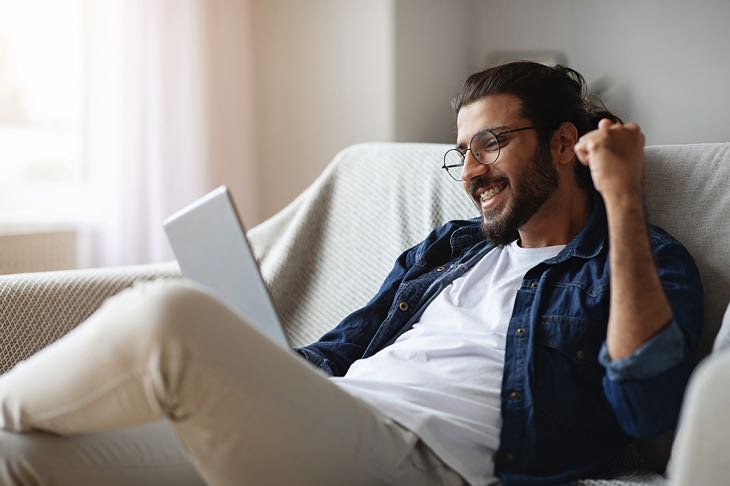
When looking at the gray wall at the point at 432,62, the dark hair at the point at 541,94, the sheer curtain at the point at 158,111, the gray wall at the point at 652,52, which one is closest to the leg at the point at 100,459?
the dark hair at the point at 541,94

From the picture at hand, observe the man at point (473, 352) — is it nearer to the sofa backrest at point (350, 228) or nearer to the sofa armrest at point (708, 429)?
the sofa backrest at point (350, 228)

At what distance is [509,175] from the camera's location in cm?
158

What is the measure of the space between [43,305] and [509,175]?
0.89 metres

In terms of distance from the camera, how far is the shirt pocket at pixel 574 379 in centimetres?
133

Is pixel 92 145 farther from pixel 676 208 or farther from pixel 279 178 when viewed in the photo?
pixel 676 208

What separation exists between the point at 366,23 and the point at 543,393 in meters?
2.43

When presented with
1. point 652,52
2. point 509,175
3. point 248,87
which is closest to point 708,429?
point 509,175

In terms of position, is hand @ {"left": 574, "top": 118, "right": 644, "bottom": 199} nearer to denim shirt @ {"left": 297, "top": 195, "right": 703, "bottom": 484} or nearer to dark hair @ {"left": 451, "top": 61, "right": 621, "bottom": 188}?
denim shirt @ {"left": 297, "top": 195, "right": 703, "bottom": 484}

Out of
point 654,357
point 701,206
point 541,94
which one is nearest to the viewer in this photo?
point 654,357

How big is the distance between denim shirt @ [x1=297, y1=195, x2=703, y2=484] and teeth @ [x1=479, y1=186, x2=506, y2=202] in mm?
163

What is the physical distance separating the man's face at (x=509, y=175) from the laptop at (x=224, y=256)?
1.61 ft

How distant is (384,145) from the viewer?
209 centimetres

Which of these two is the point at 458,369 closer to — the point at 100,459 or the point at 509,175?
the point at 509,175

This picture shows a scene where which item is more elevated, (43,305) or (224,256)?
(224,256)
